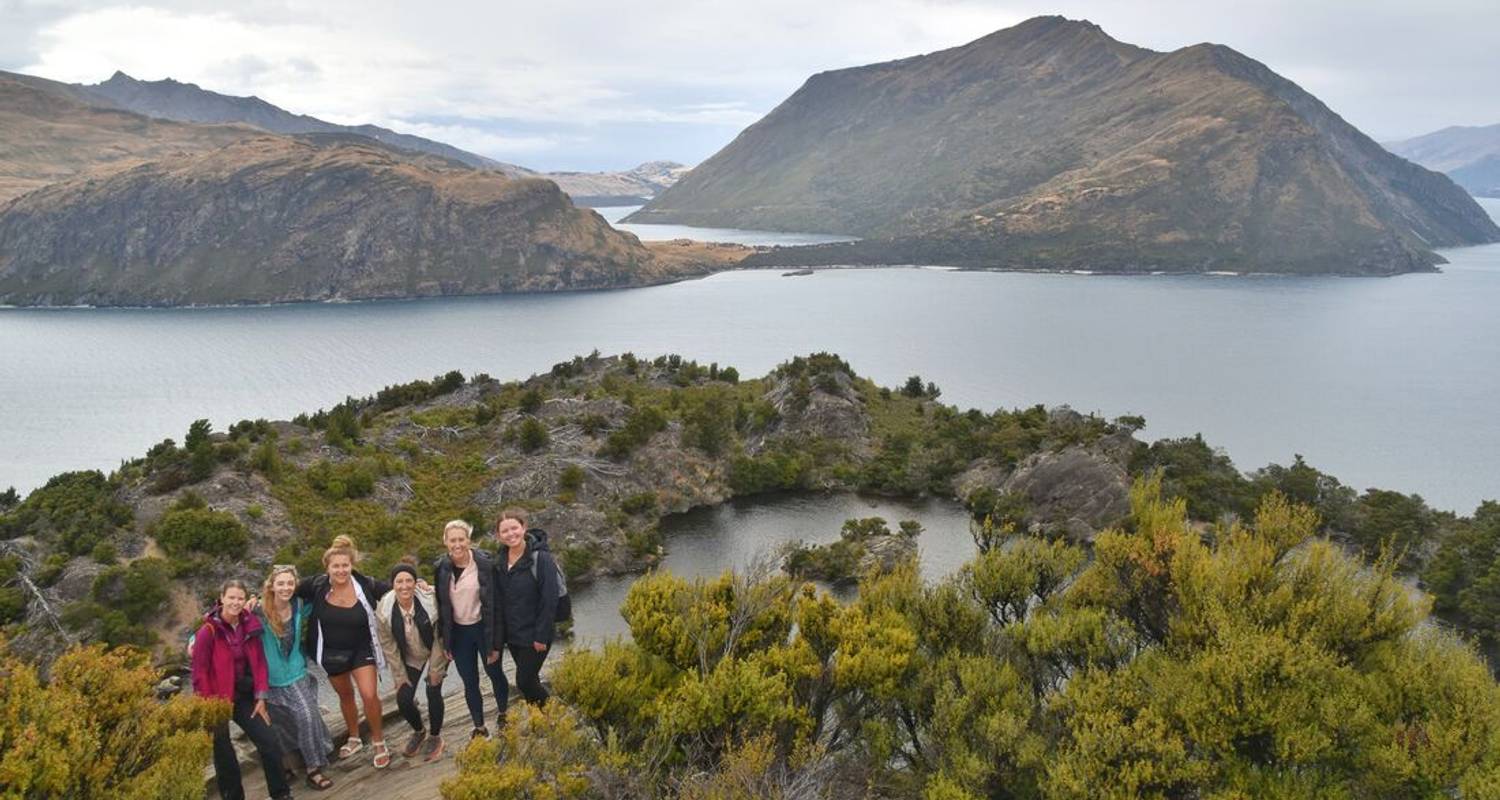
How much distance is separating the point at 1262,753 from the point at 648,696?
9784 millimetres

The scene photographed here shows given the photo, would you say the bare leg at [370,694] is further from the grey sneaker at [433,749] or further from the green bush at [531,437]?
the green bush at [531,437]

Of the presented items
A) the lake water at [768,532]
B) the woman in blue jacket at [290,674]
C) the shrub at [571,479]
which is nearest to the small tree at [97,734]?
the woman in blue jacket at [290,674]

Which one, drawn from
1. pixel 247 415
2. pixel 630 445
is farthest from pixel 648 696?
pixel 247 415

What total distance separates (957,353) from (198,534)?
311ft

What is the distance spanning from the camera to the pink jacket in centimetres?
1005

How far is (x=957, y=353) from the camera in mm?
115750

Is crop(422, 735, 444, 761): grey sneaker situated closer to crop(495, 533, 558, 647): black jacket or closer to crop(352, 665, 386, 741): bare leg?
crop(352, 665, 386, 741): bare leg

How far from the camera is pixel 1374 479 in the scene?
65.4 metres

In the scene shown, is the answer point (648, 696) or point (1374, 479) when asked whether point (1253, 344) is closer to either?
point (1374, 479)

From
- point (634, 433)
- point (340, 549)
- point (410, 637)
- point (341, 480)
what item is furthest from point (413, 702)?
point (634, 433)

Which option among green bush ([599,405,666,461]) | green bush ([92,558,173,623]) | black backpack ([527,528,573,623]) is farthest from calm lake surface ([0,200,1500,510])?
black backpack ([527,528,573,623])

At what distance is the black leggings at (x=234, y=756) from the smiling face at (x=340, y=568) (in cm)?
177

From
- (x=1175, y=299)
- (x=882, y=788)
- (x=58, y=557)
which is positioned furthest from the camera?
(x=1175, y=299)

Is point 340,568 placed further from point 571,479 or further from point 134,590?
point 571,479
